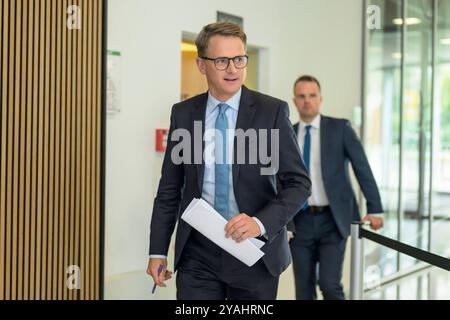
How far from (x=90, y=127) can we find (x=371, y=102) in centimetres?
327

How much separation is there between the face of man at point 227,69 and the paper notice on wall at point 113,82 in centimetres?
166

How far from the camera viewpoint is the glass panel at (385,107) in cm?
569

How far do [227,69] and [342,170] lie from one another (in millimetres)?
1849

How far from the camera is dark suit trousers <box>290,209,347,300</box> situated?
387 cm

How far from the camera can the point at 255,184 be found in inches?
87.7

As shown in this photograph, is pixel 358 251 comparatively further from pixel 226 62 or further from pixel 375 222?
pixel 226 62

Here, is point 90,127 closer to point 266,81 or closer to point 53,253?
point 53,253

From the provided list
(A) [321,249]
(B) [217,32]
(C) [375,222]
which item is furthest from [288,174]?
(A) [321,249]

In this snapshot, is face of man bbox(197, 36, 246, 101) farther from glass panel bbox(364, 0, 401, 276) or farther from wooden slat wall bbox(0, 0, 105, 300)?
glass panel bbox(364, 0, 401, 276)

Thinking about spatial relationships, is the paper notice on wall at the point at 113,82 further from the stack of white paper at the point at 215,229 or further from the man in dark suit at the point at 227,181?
the stack of white paper at the point at 215,229

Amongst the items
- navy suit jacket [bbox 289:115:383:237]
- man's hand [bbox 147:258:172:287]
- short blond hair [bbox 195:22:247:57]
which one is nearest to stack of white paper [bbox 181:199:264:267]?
man's hand [bbox 147:258:172:287]

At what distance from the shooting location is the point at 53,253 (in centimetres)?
320

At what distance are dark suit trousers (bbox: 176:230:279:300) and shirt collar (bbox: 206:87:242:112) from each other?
0.46 meters
